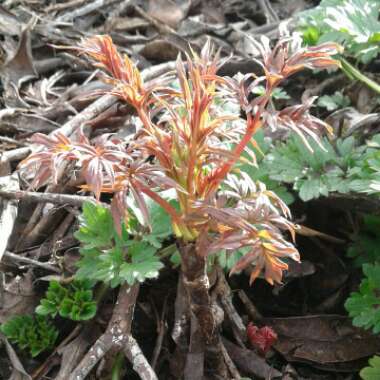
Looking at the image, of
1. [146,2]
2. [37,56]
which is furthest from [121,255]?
[146,2]

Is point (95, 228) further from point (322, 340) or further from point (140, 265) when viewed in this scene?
point (322, 340)

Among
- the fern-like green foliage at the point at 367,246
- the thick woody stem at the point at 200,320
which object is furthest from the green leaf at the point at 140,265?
the fern-like green foliage at the point at 367,246

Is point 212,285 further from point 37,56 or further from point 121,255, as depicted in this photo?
point 37,56

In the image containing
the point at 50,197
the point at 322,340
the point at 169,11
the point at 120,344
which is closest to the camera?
the point at 120,344

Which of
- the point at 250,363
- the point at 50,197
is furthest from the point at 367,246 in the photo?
the point at 50,197

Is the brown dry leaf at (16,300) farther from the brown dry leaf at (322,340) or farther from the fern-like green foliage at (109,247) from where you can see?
the brown dry leaf at (322,340)

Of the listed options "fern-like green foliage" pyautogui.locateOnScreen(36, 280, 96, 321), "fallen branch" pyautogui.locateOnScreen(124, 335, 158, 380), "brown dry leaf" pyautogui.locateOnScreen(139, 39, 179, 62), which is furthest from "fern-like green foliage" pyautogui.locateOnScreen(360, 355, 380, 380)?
"brown dry leaf" pyautogui.locateOnScreen(139, 39, 179, 62)
